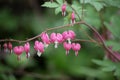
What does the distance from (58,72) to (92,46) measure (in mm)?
636

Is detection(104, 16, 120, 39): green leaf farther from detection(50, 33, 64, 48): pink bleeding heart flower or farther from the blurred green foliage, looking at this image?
detection(50, 33, 64, 48): pink bleeding heart flower

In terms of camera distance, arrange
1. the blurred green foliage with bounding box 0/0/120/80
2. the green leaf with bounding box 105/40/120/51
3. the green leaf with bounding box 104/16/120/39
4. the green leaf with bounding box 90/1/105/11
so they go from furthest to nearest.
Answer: the blurred green foliage with bounding box 0/0/120/80 < the green leaf with bounding box 104/16/120/39 < the green leaf with bounding box 105/40/120/51 < the green leaf with bounding box 90/1/105/11

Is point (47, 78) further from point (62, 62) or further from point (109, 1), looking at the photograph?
point (109, 1)

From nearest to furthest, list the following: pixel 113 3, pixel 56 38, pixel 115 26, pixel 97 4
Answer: pixel 56 38 < pixel 97 4 < pixel 113 3 < pixel 115 26

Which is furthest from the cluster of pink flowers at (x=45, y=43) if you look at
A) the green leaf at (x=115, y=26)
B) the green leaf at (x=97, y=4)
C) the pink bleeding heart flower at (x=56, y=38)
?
the green leaf at (x=115, y=26)

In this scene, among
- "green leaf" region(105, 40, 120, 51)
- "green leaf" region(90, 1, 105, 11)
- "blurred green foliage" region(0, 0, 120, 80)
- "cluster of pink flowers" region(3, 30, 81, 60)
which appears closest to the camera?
"cluster of pink flowers" region(3, 30, 81, 60)

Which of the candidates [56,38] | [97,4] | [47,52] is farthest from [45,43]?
[47,52]

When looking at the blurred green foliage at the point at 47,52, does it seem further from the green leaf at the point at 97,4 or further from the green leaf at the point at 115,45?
the green leaf at the point at 97,4

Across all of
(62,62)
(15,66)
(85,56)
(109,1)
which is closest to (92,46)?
(85,56)

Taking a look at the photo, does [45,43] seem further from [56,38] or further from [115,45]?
[115,45]

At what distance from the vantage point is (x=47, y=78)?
4.48 metres

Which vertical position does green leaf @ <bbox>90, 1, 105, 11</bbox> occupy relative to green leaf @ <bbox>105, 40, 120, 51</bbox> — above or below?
above

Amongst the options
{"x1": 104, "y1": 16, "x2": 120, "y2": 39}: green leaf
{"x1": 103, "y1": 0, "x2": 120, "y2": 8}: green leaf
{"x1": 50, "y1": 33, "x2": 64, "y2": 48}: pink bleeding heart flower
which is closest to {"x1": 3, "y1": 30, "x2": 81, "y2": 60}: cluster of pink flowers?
{"x1": 50, "y1": 33, "x2": 64, "y2": 48}: pink bleeding heart flower

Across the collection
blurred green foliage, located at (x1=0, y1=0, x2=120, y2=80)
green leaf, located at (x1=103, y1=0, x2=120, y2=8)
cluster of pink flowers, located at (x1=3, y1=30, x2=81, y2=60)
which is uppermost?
green leaf, located at (x1=103, y1=0, x2=120, y2=8)
